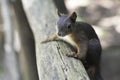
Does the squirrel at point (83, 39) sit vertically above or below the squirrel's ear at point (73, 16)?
below

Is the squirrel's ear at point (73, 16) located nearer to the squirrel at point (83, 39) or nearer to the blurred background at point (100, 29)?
the squirrel at point (83, 39)

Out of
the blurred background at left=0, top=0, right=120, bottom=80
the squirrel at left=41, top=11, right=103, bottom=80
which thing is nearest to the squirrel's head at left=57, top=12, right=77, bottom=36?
the squirrel at left=41, top=11, right=103, bottom=80

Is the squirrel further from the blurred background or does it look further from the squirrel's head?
the blurred background

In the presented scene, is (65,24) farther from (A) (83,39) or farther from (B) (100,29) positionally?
(B) (100,29)

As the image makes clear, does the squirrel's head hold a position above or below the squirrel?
above

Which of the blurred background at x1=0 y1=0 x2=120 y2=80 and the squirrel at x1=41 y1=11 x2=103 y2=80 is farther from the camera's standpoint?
the blurred background at x1=0 y1=0 x2=120 y2=80

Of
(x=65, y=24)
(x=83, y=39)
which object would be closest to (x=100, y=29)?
(x=83, y=39)

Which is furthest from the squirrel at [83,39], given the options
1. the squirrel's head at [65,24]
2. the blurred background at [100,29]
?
the blurred background at [100,29]

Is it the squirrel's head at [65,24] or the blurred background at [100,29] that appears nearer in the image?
the squirrel's head at [65,24]
